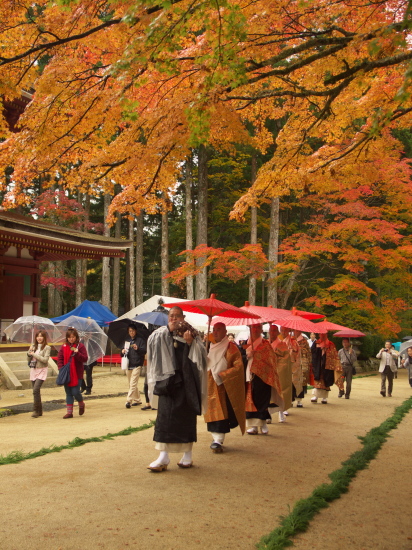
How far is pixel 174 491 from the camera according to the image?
4.60m

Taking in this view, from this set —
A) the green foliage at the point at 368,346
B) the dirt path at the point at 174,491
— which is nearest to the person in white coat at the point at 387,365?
the dirt path at the point at 174,491

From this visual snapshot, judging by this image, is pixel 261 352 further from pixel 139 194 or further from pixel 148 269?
pixel 148 269

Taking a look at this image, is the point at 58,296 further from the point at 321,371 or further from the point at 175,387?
the point at 175,387

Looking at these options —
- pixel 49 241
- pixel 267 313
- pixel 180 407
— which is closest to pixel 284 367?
pixel 267 313

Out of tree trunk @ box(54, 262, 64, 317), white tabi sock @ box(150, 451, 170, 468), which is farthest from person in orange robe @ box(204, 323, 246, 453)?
tree trunk @ box(54, 262, 64, 317)

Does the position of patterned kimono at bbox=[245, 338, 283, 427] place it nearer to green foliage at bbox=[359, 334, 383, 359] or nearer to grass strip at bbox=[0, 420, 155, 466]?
grass strip at bbox=[0, 420, 155, 466]

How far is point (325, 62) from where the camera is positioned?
7.02 meters

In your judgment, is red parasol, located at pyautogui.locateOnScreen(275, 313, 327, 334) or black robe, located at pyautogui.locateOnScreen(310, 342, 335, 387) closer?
red parasol, located at pyautogui.locateOnScreen(275, 313, 327, 334)

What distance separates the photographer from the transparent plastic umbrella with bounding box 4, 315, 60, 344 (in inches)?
520

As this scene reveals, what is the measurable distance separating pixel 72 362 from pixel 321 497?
18.4ft

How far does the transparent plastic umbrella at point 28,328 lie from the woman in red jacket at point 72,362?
4207 millimetres

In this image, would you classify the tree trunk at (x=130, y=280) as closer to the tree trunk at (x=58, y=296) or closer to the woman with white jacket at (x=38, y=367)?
the tree trunk at (x=58, y=296)

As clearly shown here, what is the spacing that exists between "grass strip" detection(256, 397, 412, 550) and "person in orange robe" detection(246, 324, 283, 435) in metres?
1.42

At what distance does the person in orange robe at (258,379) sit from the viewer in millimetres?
7359
